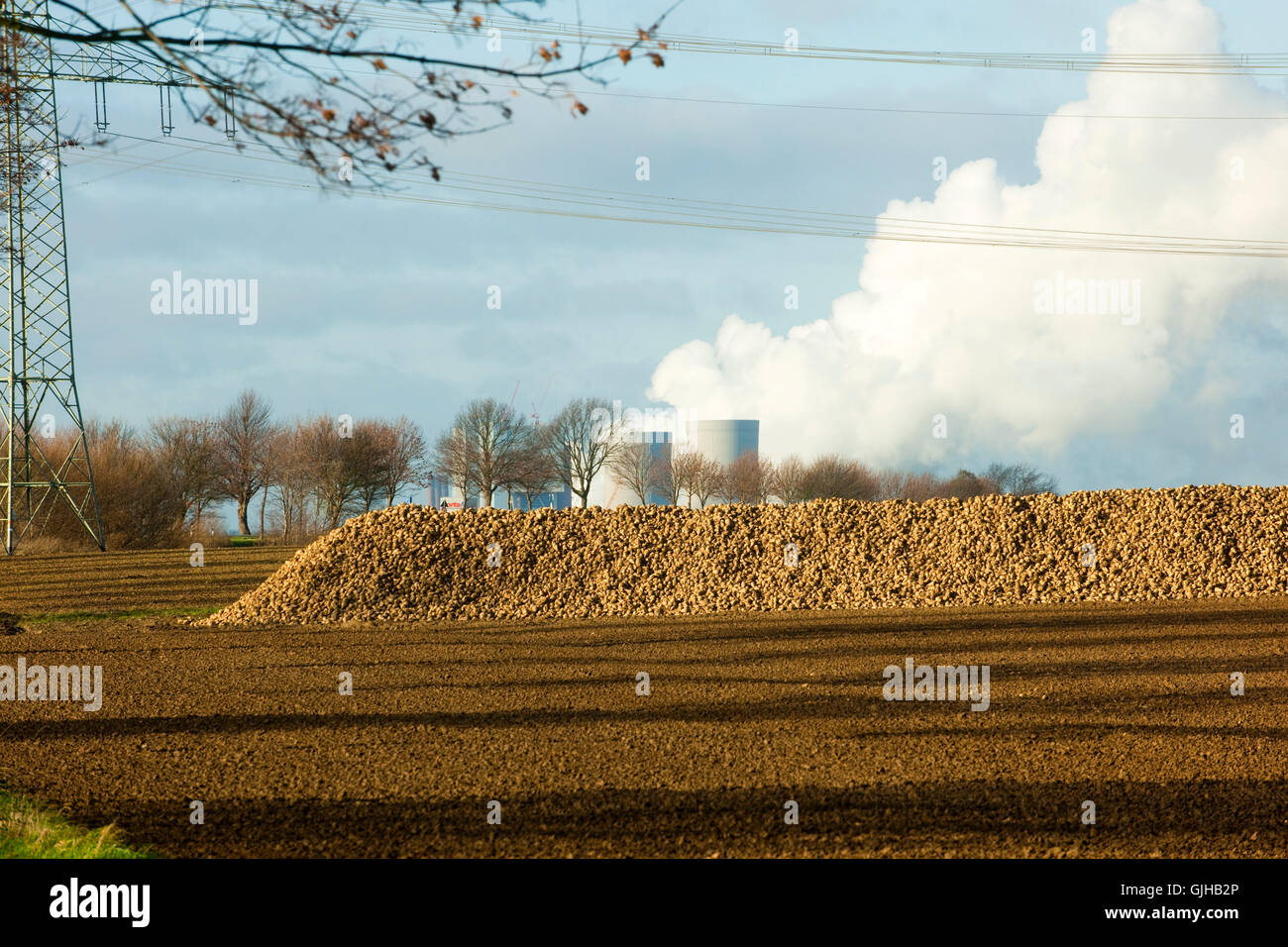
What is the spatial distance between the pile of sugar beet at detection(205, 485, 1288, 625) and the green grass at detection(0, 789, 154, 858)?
10393mm

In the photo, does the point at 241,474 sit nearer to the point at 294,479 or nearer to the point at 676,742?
the point at 294,479

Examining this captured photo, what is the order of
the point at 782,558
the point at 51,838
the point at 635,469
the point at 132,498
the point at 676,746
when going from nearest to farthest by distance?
the point at 51,838 < the point at 676,746 < the point at 782,558 < the point at 132,498 < the point at 635,469

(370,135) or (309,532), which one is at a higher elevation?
(370,135)

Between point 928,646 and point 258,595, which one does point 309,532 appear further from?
point 928,646

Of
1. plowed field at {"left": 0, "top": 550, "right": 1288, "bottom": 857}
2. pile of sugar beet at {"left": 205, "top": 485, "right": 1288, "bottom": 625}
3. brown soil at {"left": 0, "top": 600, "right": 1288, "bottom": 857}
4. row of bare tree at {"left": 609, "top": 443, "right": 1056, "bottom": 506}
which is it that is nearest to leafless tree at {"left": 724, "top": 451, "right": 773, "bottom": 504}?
row of bare tree at {"left": 609, "top": 443, "right": 1056, "bottom": 506}

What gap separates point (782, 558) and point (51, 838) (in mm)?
13753

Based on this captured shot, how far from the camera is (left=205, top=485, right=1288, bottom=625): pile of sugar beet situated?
674 inches

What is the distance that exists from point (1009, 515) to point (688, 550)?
569 centimetres

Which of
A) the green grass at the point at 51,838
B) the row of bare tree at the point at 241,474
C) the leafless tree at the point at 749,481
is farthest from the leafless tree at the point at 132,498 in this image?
the green grass at the point at 51,838

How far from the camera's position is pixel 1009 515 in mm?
18672

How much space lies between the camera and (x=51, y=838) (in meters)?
5.60

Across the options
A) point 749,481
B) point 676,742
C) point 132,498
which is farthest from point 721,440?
point 676,742

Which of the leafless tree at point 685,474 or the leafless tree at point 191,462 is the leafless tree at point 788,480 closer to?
the leafless tree at point 685,474
